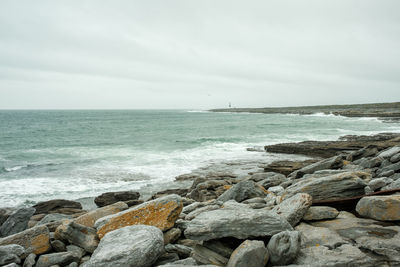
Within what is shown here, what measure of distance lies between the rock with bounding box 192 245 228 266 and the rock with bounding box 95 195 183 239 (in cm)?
124

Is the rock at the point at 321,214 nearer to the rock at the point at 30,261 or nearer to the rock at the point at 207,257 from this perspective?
the rock at the point at 207,257

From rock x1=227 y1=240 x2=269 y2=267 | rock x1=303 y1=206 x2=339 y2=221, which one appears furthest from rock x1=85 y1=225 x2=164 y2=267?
rock x1=303 y1=206 x2=339 y2=221

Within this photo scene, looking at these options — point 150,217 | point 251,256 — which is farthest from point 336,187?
point 150,217

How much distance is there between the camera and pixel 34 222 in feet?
34.0

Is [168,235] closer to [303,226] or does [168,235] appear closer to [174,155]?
[303,226]

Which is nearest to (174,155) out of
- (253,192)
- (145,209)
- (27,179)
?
(27,179)

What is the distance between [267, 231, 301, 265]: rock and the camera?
3799mm

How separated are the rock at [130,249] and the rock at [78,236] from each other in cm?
108

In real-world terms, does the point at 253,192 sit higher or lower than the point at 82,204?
higher

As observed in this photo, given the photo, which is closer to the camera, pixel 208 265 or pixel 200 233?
pixel 208 265

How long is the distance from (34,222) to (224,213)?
9.17 meters

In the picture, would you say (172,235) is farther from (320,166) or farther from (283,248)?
(320,166)

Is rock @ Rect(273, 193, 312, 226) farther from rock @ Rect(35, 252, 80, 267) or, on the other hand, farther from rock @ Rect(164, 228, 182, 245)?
rock @ Rect(35, 252, 80, 267)

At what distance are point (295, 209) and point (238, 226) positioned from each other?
4.86 ft
